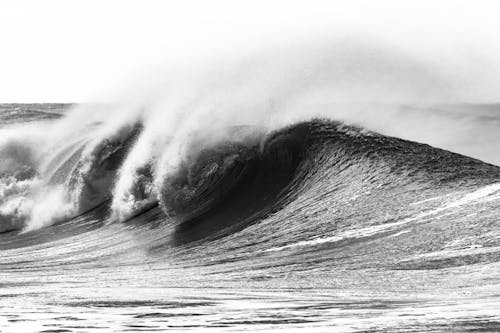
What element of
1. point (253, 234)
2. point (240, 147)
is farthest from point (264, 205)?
point (240, 147)

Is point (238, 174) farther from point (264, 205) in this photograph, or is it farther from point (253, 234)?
point (253, 234)

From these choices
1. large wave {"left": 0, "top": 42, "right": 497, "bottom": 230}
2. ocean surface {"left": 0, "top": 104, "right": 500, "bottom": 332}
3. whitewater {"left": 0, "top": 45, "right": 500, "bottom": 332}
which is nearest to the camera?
ocean surface {"left": 0, "top": 104, "right": 500, "bottom": 332}

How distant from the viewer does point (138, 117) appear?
23406 millimetres

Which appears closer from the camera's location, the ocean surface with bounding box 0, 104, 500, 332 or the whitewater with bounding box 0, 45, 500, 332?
the ocean surface with bounding box 0, 104, 500, 332

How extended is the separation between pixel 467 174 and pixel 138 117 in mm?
11871

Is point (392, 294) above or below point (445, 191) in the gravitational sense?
below

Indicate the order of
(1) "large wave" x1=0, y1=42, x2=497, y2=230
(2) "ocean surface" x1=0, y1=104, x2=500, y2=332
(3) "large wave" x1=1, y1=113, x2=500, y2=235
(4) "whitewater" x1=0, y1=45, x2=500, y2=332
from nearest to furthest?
(2) "ocean surface" x1=0, y1=104, x2=500, y2=332
(4) "whitewater" x1=0, y1=45, x2=500, y2=332
(3) "large wave" x1=1, y1=113, x2=500, y2=235
(1) "large wave" x1=0, y1=42, x2=497, y2=230

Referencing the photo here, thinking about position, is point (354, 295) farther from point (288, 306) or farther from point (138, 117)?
point (138, 117)

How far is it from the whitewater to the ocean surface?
0.13 ft

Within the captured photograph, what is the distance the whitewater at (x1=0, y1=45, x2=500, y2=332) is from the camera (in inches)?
323

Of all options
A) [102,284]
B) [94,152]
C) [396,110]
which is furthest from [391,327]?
[94,152]

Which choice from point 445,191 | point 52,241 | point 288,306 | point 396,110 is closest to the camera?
point 288,306

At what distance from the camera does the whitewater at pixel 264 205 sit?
26.9 ft

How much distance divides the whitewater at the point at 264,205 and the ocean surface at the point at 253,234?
39mm
